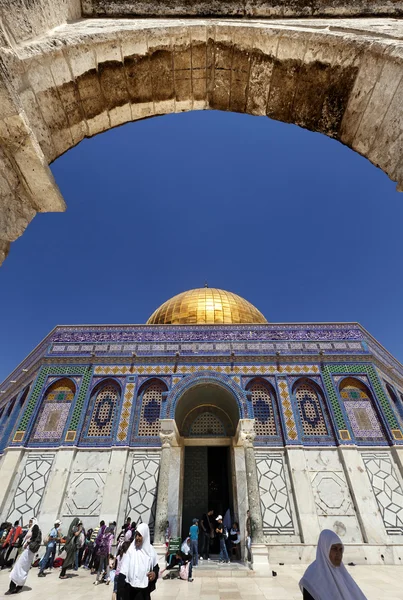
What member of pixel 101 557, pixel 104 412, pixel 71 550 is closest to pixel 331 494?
pixel 101 557

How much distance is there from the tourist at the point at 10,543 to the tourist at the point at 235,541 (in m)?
4.70

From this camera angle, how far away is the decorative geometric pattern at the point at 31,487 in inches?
319

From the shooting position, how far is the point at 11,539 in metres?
6.94

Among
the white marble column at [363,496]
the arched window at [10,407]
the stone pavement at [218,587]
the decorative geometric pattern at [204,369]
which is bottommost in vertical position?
the stone pavement at [218,587]

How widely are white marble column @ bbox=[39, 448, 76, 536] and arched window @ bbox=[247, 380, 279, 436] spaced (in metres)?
5.31

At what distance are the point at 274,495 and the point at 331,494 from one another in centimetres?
147

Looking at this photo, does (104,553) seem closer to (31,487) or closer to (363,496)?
(31,487)

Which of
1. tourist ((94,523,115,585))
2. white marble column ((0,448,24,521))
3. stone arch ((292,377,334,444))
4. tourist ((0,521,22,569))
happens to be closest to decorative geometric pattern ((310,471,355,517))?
stone arch ((292,377,334,444))

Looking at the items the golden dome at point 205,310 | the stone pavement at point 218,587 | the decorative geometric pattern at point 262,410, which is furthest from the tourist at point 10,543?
the golden dome at point 205,310

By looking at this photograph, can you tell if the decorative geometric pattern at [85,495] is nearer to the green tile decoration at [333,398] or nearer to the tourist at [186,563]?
the tourist at [186,563]

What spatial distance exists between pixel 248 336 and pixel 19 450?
24.9 ft

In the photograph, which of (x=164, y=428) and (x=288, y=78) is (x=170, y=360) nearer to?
(x=164, y=428)

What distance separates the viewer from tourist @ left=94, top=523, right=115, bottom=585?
5477 mm

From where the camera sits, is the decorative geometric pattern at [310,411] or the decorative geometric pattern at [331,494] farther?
the decorative geometric pattern at [310,411]
